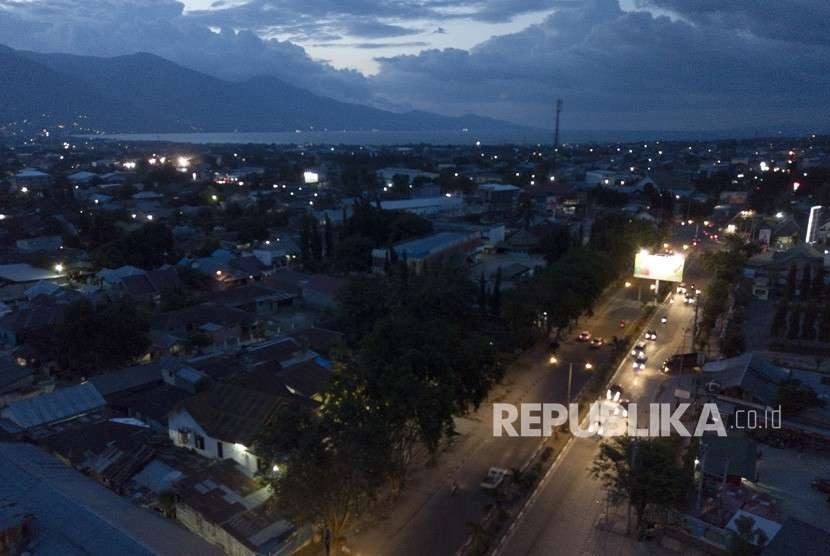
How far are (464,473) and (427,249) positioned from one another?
19.6 metres

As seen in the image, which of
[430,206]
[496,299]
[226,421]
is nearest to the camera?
[226,421]

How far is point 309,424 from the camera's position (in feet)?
31.4

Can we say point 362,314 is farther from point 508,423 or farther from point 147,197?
point 147,197

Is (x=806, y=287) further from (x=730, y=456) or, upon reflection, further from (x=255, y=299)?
(x=255, y=299)

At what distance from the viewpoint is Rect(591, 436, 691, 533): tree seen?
9.58 m

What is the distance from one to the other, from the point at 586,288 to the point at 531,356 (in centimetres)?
353

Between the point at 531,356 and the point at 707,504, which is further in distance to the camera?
the point at 531,356

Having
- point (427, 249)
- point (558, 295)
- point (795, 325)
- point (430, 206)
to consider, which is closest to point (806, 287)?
point (795, 325)

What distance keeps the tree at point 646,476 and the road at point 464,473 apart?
9.09ft

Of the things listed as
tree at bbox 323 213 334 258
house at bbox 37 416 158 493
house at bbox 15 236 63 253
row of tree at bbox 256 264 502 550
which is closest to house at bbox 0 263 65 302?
house at bbox 15 236 63 253

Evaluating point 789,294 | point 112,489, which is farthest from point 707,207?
point 112,489

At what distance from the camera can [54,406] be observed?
13.9m

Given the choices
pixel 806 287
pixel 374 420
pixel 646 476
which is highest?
pixel 374 420

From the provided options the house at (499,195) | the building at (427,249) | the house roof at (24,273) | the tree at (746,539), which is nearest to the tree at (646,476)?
the tree at (746,539)
